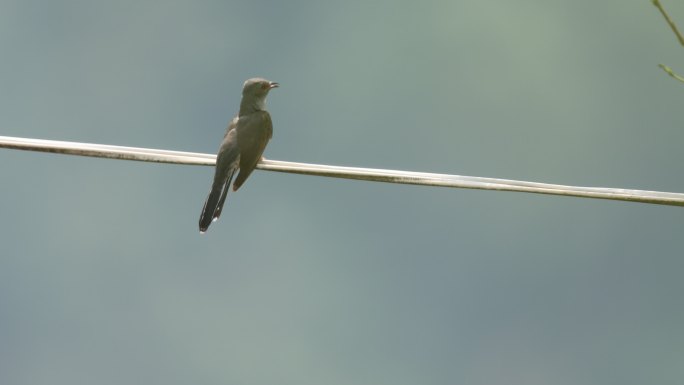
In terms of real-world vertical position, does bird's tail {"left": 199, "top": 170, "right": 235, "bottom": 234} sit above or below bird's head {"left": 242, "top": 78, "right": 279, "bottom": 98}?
below

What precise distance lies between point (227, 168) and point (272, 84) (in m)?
2.16

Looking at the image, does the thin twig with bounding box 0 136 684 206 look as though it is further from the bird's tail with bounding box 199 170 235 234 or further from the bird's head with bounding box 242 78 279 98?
the bird's head with bounding box 242 78 279 98

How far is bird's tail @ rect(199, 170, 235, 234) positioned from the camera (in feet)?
29.3

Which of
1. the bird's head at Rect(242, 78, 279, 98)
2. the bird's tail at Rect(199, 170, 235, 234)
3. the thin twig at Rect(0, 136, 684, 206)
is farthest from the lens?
the bird's head at Rect(242, 78, 279, 98)

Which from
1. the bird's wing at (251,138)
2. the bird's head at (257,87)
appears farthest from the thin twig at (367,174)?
the bird's head at (257,87)

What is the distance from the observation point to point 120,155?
5.69 metres

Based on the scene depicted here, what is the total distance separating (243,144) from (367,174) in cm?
474

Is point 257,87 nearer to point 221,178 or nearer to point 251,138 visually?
→ point 251,138

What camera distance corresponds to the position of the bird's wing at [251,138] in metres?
9.50

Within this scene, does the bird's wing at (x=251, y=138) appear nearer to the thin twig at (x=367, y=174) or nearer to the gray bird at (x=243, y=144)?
the gray bird at (x=243, y=144)

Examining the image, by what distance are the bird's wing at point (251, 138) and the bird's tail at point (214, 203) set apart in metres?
0.16

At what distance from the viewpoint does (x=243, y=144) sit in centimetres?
986

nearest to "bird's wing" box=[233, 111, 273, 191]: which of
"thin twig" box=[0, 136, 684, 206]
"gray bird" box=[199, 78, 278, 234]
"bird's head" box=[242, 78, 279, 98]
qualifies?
"gray bird" box=[199, 78, 278, 234]

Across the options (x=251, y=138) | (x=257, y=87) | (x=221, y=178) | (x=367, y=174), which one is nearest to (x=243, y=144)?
(x=251, y=138)
